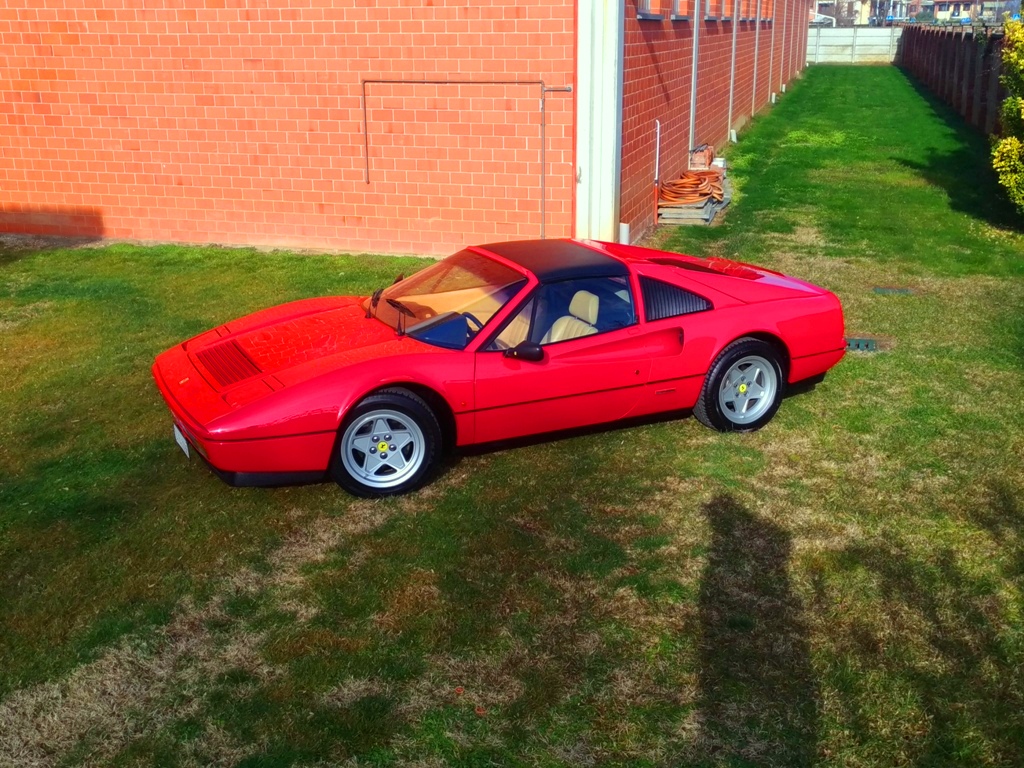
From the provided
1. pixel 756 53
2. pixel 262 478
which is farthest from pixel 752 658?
pixel 756 53

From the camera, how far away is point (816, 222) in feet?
44.9

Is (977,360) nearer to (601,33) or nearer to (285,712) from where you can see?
(601,33)

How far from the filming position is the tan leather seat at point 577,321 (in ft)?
19.2

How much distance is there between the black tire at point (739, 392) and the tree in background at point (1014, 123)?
7.78 metres

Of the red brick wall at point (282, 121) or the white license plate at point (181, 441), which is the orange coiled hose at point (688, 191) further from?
the white license plate at point (181, 441)

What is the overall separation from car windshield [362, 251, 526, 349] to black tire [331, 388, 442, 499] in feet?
1.57

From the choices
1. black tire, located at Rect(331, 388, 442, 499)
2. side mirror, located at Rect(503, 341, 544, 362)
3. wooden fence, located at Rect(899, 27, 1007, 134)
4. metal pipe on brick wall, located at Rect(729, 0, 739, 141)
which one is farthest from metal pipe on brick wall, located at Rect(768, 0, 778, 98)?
black tire, located at Rect(331, 388, 442, 499)

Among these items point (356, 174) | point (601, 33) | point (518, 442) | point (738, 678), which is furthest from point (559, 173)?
point (738, 678)

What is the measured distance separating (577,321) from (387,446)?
1357mm

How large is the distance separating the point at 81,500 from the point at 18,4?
31.4ft

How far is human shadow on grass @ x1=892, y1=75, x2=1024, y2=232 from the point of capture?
14.1m

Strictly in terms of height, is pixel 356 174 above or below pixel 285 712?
above

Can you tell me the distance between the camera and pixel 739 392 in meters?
6.48

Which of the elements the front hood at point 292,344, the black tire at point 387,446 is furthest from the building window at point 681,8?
the black tire at point 387,446
